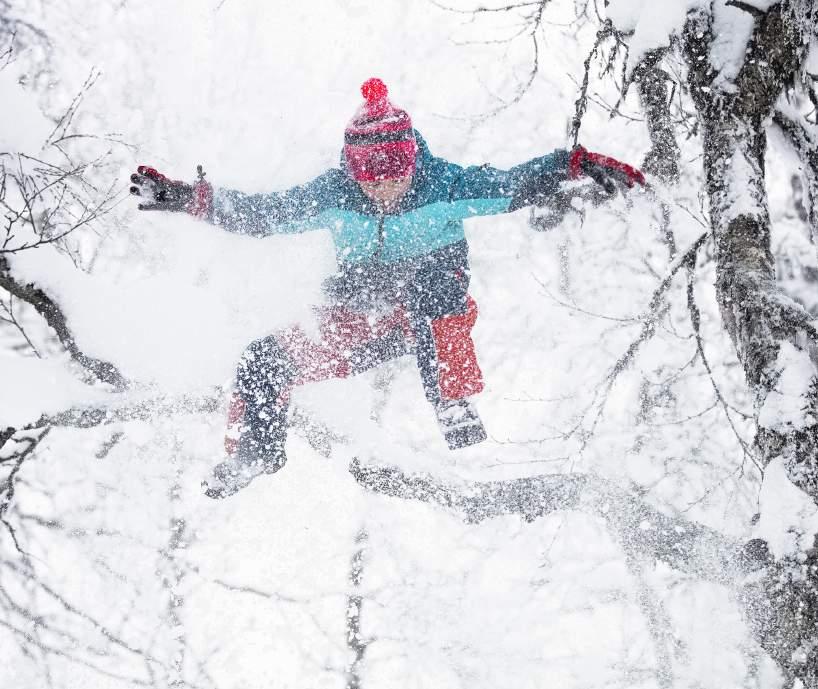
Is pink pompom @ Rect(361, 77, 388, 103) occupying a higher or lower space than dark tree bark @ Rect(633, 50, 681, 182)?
higher

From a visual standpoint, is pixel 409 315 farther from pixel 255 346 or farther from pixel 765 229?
pixel 765 229

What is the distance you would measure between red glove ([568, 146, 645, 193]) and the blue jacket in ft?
0.84

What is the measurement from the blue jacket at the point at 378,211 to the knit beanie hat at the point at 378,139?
15cm

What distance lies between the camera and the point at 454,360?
3.65 meters

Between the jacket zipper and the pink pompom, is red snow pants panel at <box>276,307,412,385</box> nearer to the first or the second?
the jacket zipper

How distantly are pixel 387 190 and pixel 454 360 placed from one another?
888 millimetres

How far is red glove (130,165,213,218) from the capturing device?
11.6ft

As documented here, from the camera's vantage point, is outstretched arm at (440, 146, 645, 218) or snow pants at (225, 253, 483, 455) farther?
snow pants at (225, 253, 483, 455)

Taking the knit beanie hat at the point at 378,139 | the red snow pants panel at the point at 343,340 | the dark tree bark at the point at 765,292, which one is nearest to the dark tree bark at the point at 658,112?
the dark tree bark at the point at 765,292

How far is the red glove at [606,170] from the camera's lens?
3.37 metres

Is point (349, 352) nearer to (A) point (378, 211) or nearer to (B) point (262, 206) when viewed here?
(A) point (378, 211)

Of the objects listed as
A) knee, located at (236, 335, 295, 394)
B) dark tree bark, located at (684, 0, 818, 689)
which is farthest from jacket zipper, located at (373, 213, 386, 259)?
dark tree bark, located at (684, 0, 818, 689)

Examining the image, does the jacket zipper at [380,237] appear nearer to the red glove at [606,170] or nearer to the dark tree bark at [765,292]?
the red glove at [606,170]

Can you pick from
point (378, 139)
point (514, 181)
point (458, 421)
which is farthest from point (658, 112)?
point (458, 421)
